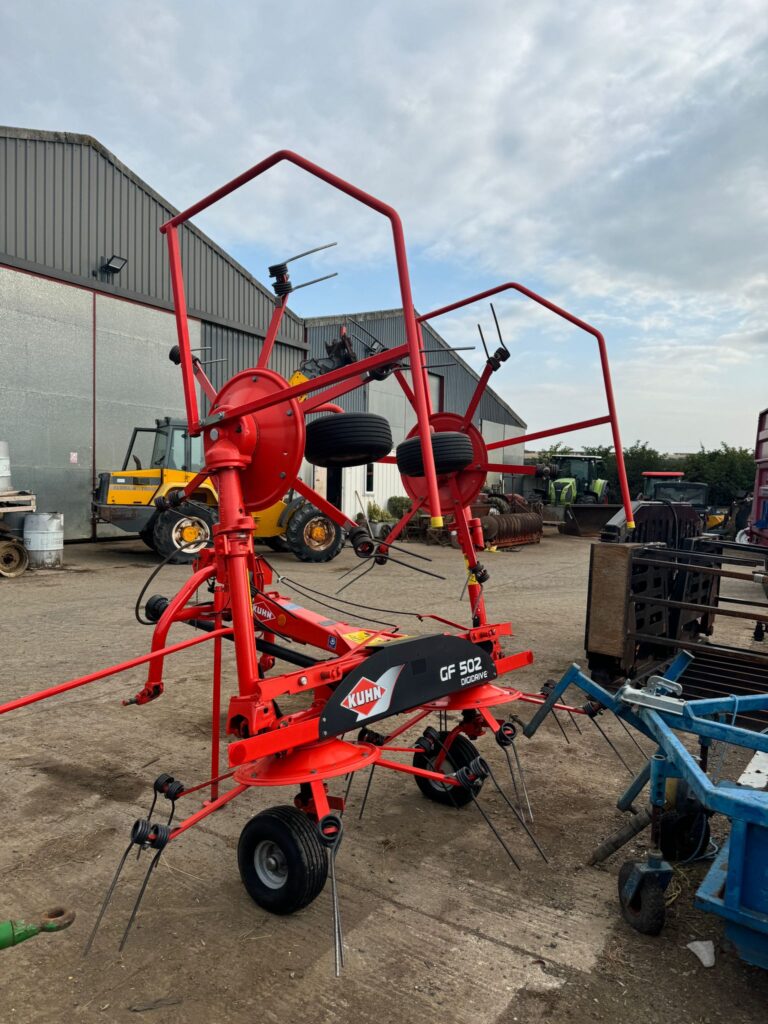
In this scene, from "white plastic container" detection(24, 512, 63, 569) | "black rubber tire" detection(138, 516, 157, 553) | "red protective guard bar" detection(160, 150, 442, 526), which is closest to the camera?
"red protective guard bar" detection(160, 150, 442, 526)

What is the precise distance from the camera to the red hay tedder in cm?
239

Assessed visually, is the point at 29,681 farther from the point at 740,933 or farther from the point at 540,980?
the point at 740,933

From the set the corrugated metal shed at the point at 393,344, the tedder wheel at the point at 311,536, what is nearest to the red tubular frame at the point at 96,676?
the tedder wheel at the point at 311,536

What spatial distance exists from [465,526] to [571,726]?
1.56 metres

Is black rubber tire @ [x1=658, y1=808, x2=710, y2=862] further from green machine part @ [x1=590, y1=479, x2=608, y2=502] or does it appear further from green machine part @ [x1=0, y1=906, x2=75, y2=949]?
green machine part @ [x1=590, y1=479, x2=608, y2=502]

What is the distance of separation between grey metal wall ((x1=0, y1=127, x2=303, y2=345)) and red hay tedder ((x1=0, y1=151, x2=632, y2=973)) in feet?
39.6

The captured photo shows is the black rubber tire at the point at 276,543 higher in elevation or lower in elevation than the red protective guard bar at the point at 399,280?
lower

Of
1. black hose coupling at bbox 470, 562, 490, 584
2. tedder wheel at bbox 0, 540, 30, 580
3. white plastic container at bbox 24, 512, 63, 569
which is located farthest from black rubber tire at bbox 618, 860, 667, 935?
white plastic container at bbox 24, 512, 63, 569

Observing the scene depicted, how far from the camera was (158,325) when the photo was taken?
15.5 m

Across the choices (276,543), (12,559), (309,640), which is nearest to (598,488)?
(276,543)

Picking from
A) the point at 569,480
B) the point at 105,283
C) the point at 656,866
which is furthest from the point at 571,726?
the point at 569,480

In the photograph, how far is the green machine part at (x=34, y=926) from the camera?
1.96 meters

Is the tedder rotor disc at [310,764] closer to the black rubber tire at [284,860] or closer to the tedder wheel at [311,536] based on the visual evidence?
the black rubber tire at [284,860]

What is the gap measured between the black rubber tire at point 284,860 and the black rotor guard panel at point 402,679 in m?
0.32
